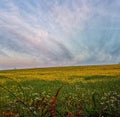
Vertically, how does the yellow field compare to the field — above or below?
above

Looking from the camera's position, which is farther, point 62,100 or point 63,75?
point 63,75

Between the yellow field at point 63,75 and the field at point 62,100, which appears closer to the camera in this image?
the field at point 62,100

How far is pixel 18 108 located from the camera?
1136 centimetres

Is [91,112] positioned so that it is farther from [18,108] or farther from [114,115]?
[18,108]

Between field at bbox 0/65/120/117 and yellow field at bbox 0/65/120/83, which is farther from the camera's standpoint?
yellow field at bbox 0/65/120/83

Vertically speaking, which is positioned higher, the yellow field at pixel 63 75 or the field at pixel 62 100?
the yellow field at pixel 63 75

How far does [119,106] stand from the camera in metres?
7.59

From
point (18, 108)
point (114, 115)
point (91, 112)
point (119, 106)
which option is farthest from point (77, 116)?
point (18, 108)

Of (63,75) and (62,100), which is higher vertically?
(63,75)

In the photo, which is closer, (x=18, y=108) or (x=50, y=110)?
(x=50, y=110)

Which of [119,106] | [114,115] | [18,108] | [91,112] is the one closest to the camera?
[114,115]

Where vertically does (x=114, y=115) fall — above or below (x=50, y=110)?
below

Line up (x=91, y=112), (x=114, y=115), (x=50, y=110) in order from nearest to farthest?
(x=50, y=110) < (x=114, y=115) < (x=91, y=112)

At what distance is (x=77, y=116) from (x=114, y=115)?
3744mm
